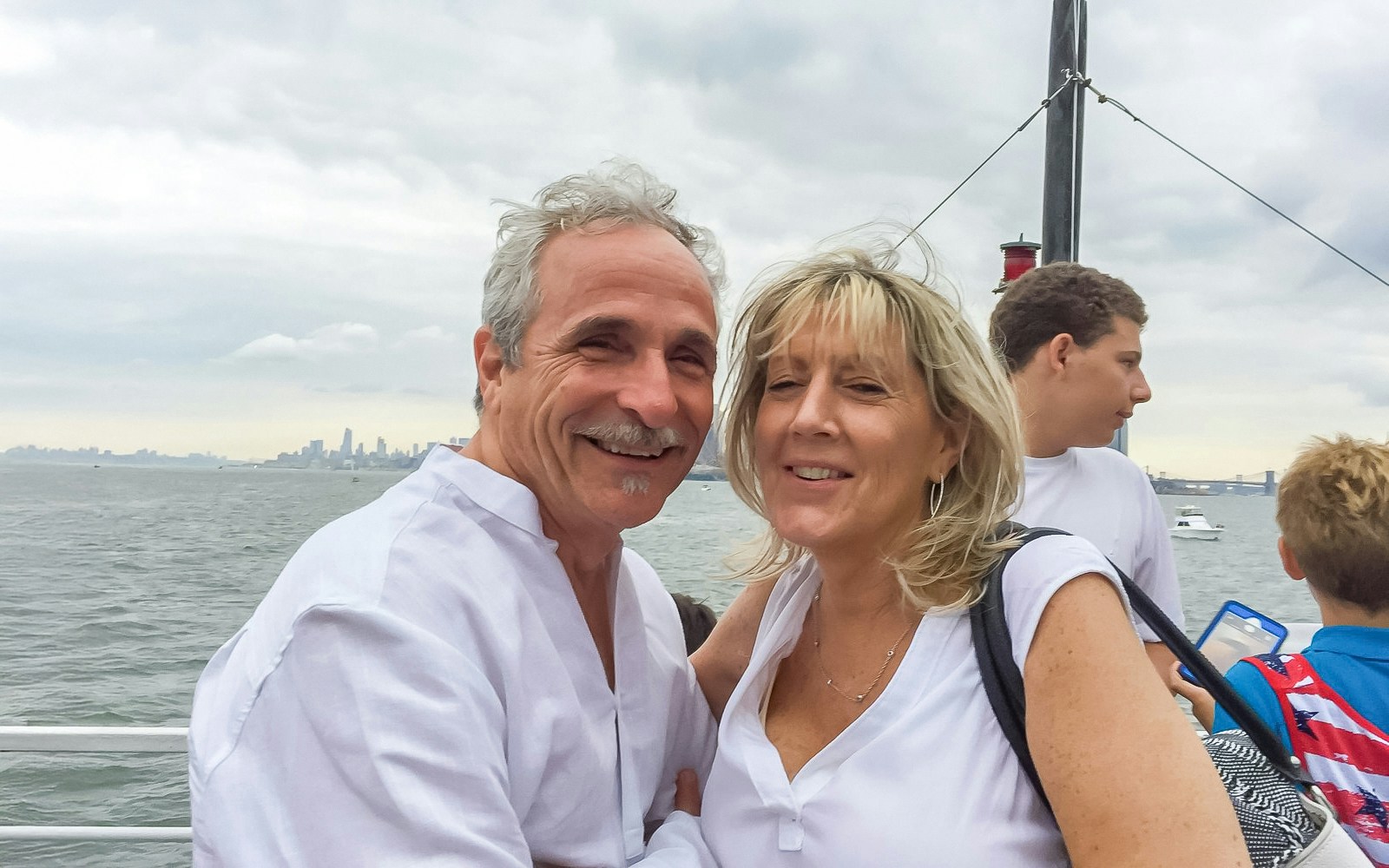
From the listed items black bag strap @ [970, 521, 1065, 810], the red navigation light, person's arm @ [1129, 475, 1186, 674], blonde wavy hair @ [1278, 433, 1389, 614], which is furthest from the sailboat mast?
black bag strap @ [970, 521, 1065, 810]

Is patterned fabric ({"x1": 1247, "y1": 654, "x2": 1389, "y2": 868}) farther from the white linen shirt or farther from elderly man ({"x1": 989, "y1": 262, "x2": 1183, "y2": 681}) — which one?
the white linen shirt

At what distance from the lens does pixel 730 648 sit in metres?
2.41

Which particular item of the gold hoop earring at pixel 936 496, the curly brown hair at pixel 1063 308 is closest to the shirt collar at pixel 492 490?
the gold hoop earring at pixel 936 496

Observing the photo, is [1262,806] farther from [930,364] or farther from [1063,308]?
[1063,308]

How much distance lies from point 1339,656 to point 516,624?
6.22 ft

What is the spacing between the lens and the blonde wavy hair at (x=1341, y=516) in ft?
7.79

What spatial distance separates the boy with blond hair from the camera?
2.10 meters

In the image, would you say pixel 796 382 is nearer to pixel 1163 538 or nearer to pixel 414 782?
pixel 414 782

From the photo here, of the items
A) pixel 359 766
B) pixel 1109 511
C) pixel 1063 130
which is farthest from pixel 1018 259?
pixel 359 766

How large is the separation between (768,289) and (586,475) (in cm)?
57

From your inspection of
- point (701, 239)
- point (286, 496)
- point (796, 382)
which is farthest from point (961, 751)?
point (286, 496)

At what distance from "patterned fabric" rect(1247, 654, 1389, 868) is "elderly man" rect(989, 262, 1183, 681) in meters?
1.21

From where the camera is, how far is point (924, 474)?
204 cm

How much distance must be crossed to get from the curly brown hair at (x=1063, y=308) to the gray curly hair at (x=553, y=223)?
1.81 meters
